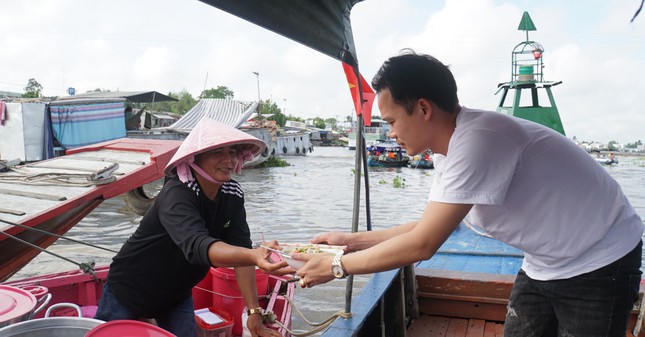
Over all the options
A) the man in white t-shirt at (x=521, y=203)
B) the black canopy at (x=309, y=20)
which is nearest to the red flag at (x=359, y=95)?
the black canopy at (x=309, y=20)

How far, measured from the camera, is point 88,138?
1599 cm

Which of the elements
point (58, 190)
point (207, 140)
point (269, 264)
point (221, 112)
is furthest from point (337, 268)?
point (221, 112)

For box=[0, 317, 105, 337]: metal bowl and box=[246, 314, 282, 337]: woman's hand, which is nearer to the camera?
box=[0, 317, 105, 337]: metal bowl

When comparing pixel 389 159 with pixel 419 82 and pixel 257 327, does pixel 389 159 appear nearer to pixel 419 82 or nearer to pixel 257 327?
pixel 257 327

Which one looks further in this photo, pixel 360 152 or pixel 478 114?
pixel 360 152

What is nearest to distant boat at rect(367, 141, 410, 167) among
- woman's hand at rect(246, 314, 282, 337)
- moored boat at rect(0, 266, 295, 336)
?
moored boat at rect(0, 266, 295, 336)

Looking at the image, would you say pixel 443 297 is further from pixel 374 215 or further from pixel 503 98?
pixel 374 215

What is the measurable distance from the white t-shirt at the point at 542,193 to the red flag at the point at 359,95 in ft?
3.43

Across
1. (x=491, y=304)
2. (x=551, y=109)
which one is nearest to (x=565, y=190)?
(x=491, y=304)

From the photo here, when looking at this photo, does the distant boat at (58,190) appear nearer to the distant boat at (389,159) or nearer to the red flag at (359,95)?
the red flag at (359,95)

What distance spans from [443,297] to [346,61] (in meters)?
1.89

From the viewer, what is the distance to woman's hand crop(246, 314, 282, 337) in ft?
9.21

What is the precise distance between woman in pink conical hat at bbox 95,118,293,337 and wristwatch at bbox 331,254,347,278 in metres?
0.48

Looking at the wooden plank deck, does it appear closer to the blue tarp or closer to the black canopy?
the black canopy
